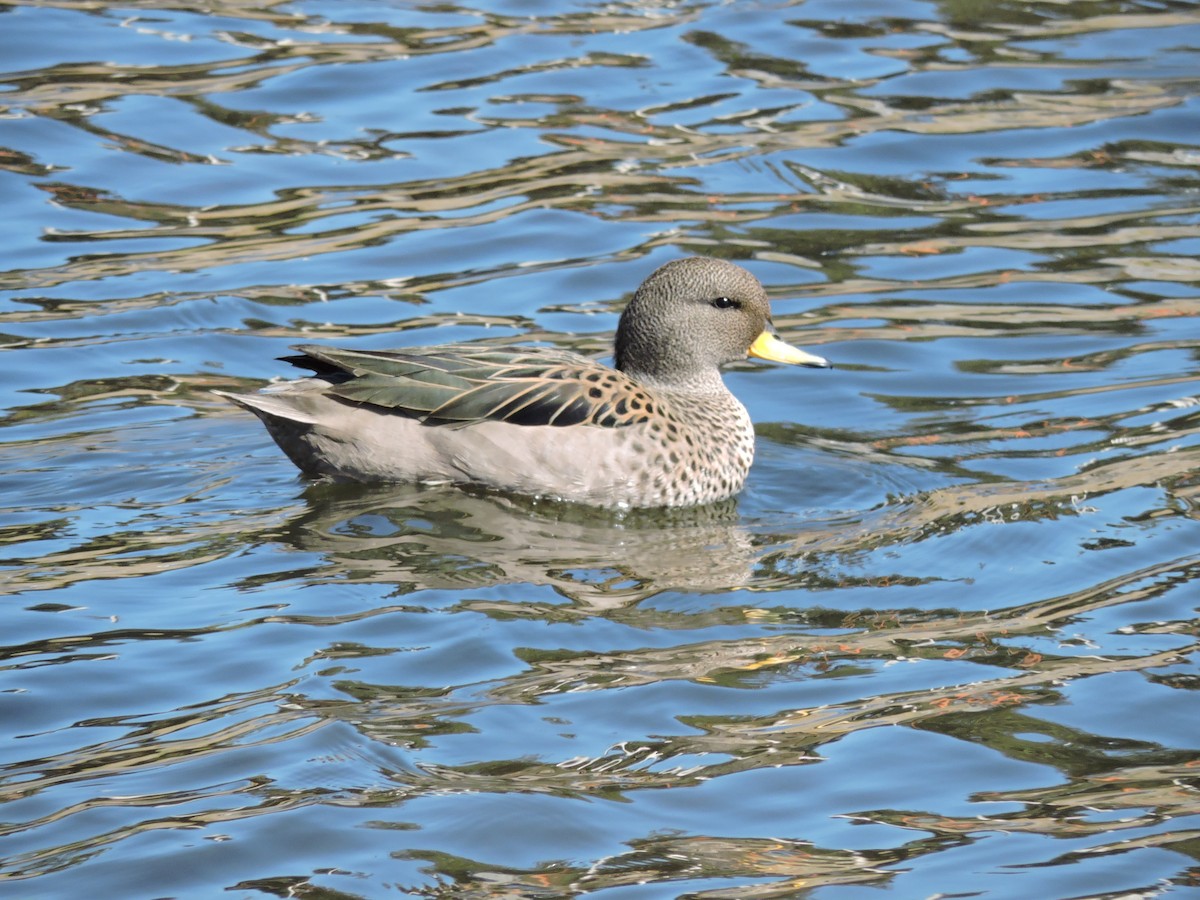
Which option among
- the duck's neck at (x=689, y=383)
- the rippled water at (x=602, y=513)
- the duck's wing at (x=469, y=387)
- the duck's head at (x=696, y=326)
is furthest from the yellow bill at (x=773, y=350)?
the duck's wing at (x=469, y=387)

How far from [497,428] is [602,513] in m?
0.54

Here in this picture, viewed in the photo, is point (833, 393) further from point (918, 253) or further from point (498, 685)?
point (498, 685)

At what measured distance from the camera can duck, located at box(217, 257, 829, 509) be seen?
7.59 metres

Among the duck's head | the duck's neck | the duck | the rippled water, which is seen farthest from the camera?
the duck's neck

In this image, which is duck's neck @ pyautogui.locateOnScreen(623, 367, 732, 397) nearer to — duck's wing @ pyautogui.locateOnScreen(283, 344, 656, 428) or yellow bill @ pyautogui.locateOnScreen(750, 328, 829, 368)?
yellow bill @ pyautogui.locateOnScreen(750, 328, 829, 368)

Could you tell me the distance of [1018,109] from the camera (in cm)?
1251

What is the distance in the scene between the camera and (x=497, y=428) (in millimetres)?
7633

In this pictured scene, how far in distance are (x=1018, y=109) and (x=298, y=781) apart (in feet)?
29.1

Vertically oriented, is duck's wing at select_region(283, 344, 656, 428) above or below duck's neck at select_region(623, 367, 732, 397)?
above

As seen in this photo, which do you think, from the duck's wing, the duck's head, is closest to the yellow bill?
the duck's head

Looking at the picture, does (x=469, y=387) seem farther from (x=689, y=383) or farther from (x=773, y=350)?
(x=773, y=350)

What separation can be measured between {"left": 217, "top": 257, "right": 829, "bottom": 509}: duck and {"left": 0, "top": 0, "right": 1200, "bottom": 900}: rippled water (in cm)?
14

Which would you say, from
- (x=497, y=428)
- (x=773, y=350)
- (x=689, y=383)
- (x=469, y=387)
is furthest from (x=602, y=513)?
(x=773, y=350)

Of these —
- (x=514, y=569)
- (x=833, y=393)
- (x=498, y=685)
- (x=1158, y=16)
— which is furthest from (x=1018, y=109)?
(x=498, y=685)
